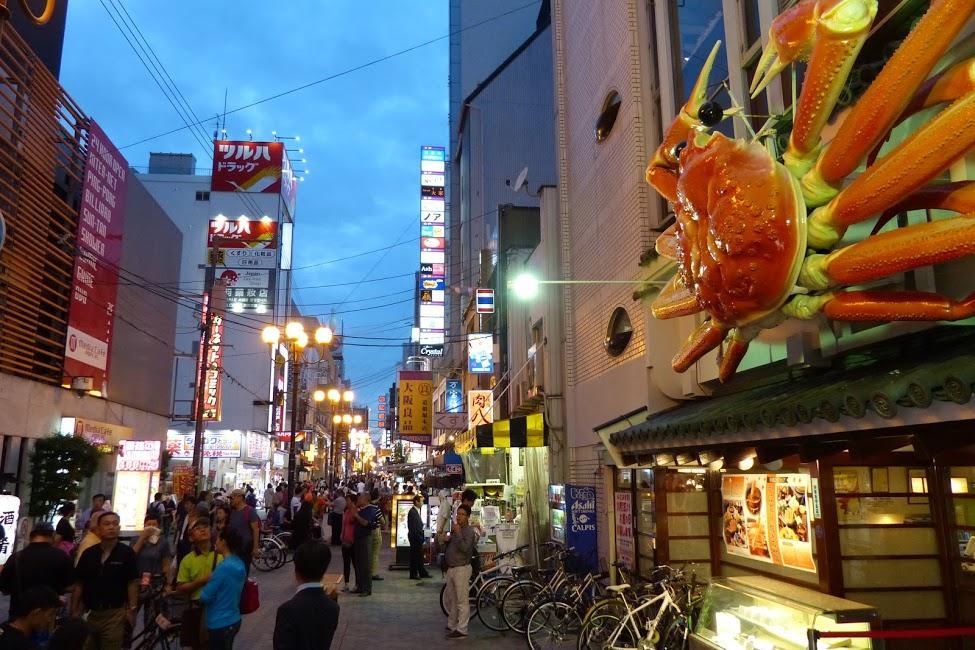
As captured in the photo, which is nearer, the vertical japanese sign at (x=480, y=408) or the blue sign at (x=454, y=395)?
the vertical japanese sign at (x=480, y=408)

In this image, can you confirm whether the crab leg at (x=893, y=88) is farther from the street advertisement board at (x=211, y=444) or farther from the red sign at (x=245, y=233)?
the red sign at (x=245, y=233)

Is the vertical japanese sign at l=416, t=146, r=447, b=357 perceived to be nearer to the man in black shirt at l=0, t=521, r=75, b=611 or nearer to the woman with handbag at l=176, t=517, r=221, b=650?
the woman with handbag at l=176, t=517, r=221, b=650

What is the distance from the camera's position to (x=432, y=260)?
4962 cm

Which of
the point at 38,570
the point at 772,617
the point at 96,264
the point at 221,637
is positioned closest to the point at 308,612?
the point at 221,637

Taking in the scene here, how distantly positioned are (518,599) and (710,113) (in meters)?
8.12

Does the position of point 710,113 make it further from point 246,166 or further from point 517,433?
point 246,166

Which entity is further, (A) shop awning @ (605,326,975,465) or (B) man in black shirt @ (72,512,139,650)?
(B) man in black shirt @ (72,512,139,650)

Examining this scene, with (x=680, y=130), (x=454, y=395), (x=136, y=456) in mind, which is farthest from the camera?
(x=454, y=395)

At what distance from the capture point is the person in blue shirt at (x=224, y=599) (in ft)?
21.3

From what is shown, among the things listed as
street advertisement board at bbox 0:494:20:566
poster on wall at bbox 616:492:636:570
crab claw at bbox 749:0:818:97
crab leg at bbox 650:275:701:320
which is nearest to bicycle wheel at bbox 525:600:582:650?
poster on wall at bbox 616:492:636:570

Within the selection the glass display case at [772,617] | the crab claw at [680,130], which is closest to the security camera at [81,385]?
the crab claw at [680,130]

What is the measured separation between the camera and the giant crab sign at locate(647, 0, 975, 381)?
4699mm

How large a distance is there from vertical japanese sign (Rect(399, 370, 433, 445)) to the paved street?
84.7 feet

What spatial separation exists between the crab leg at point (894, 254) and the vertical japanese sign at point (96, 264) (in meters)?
20.5
